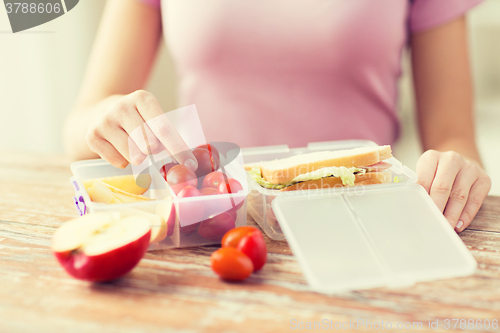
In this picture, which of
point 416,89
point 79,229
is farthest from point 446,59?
point 79,229

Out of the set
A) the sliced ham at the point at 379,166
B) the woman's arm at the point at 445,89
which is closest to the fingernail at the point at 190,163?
the sliced ham at the point at 379,166

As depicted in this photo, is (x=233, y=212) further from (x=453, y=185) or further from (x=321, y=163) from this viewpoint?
(x=453, y=185)

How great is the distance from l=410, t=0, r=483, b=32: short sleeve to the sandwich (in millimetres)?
693

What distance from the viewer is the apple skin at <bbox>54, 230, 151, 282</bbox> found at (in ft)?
1.95

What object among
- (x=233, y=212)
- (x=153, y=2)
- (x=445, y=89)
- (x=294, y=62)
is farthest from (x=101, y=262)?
(x=445, y=89)

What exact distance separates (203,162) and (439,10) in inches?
39.7

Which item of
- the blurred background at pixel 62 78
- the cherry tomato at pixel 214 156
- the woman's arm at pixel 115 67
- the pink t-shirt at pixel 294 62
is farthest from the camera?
the blurred background at pixel 62 78

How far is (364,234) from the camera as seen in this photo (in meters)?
0.71

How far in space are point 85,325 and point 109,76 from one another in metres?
1.04

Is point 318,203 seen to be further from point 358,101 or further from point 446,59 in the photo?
point 446,59

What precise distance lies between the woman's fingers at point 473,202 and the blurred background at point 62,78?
1664 millimetres

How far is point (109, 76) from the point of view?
1.41 meters

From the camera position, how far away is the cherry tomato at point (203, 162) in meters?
0.85

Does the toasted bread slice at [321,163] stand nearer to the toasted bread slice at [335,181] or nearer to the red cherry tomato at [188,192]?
the toasted bread slice at [335,181]
